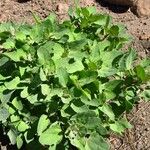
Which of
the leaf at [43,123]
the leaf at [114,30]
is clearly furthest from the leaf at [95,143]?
the leaf at [114,30]

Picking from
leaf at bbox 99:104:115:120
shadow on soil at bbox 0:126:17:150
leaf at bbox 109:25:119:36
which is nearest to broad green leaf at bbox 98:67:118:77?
leaf at bbox 99:104:115:120

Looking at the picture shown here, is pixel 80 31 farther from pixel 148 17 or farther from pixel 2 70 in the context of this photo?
pixel 148 17

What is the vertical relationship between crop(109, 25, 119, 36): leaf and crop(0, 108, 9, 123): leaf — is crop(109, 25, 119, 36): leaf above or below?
above

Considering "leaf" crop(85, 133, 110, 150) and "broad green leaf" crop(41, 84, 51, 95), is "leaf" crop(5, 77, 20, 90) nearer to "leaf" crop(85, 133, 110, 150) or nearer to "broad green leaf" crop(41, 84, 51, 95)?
"broad green leaf" crop(41, 84, 51, 95)

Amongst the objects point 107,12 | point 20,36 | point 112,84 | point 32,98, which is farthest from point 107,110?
point 107,12

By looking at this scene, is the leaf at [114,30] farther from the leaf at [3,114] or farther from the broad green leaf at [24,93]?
the leaf at [3,114]

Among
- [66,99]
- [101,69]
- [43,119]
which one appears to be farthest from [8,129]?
[101,69]
